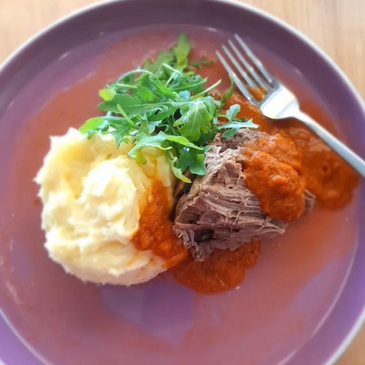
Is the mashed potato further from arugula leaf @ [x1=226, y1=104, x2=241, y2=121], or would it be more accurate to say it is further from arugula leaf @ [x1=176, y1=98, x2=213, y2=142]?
arugula leaf @ [x1=226, y1=104, x2=241, y2=121]

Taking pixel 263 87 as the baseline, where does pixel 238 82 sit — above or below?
above

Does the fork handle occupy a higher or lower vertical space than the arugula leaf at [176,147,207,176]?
lower

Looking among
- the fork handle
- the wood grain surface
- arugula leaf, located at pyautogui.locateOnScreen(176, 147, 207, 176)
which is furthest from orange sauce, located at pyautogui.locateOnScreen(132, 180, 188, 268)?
the wood grain surface

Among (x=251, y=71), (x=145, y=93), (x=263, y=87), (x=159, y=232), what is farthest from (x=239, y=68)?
(x=159, y=232)

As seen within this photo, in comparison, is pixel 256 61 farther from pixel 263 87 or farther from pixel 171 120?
pixel 171 120

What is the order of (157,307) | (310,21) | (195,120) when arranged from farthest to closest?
1. (310,21)
2. (157,307)
3. (195,120)

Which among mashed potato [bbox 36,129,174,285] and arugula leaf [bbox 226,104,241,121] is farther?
arugula leaf [bbox 226,104,241,121]
